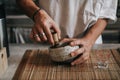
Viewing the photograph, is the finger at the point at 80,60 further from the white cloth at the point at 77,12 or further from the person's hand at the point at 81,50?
the white cloth at the point at 77,12

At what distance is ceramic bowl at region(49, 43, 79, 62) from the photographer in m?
0.72

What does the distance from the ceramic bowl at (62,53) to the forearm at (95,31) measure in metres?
0.16

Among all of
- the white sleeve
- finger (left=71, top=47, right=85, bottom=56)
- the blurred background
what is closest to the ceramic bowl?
finger (left=71, top=47, right=85, bottom=56)

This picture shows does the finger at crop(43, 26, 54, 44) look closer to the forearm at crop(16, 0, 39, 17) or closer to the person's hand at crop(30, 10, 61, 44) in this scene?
the person's hand at crop(30, 10, 61, 44)

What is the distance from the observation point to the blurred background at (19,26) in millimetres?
1400

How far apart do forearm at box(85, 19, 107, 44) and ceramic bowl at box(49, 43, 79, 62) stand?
158 mm

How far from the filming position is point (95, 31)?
0.92 m

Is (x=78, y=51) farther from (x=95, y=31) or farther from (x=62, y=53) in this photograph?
(x=95, y=31)

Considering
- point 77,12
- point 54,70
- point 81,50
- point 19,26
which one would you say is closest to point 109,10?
point 77,12

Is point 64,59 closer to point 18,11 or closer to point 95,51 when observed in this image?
point 95,51

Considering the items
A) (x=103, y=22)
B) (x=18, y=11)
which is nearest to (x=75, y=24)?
(x=103, y=22)

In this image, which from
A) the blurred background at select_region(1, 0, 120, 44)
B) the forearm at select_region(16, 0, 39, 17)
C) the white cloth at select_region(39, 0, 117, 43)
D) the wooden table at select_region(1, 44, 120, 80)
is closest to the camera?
the wooden table at select_region(1, 44, 120, 80)

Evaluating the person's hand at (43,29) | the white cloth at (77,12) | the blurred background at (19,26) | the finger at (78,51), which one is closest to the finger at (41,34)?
the person's hand at (43,29)

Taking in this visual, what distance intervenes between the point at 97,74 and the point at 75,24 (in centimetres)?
36
